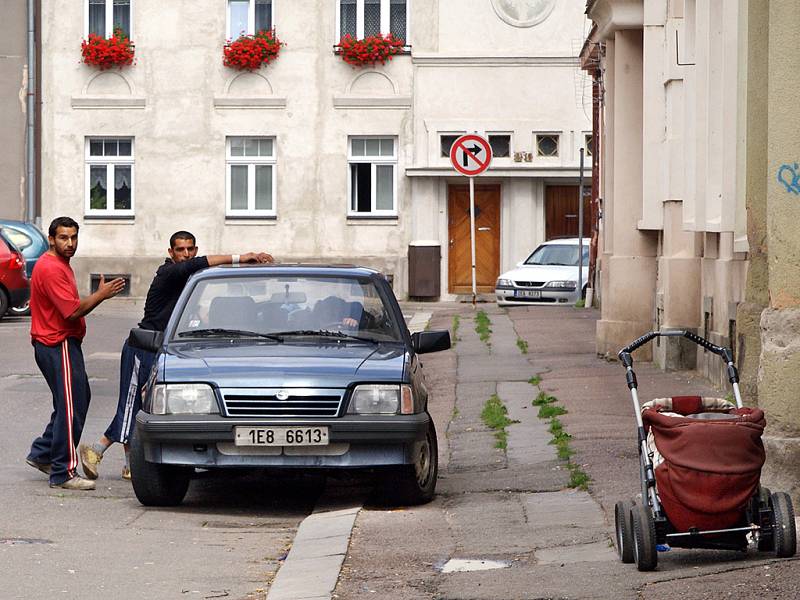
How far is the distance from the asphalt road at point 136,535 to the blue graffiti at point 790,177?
3.20 metres

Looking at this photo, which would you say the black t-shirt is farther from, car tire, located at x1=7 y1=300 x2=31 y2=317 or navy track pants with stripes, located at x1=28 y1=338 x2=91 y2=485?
car tire, located at x1=7 y1=300 x2=31 y2=317

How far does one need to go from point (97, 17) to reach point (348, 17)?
5.55 meters

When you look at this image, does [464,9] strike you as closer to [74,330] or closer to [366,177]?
[366,177]

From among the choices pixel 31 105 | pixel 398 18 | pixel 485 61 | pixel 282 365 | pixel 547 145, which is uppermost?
pixel 398 18

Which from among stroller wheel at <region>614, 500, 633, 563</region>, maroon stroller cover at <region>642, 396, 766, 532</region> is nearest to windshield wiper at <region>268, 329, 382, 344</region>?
stroller wheel at <region>614, 500, 633, 563</region>

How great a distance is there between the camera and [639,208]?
64.7 feet

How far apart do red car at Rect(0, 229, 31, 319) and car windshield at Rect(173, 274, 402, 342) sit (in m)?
17.0

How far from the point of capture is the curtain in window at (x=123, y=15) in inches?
1453

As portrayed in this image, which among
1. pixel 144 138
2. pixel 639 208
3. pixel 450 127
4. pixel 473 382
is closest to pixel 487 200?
pixel 450 127

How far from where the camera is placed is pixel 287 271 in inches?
434

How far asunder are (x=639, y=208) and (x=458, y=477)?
29.9 feet

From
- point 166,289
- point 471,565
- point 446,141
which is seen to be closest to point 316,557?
point 471,565

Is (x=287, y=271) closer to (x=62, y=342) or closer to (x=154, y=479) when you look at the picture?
(x=62, y=342)

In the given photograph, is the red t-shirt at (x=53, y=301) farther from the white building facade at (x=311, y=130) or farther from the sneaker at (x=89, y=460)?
the white building facade at (x=311, y=130)
